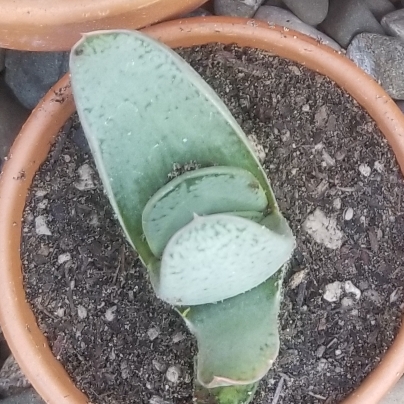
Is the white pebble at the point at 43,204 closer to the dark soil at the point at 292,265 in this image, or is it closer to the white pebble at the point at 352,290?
the dark soil at the point at 292,265

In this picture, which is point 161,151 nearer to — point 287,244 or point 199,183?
point 199,183

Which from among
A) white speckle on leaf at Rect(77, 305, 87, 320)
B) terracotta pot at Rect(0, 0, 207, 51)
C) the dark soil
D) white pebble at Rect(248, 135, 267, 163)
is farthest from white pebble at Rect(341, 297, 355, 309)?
terracotta pot at Rect(0, 0, 207, 51)

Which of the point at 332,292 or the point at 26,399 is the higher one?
the point at 332,292

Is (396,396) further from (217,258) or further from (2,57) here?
(2,57)

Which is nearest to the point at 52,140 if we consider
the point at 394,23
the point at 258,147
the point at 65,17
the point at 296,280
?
the point at 65,17

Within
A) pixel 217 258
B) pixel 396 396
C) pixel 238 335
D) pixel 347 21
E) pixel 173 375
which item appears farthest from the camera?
pixel 347 21

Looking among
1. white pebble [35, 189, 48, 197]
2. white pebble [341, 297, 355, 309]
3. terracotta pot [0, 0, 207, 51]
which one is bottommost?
white pebble [341, 297, 355, 309]

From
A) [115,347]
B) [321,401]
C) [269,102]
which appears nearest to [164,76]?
[269,102]

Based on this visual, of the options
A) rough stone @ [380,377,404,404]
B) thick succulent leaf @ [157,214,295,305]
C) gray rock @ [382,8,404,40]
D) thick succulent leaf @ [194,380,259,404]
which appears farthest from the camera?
gray rock @ [382,8,404,40]

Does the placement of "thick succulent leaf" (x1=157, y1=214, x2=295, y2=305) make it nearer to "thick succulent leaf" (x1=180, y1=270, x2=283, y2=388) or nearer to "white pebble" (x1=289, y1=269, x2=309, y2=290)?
"thick succulent leaf" (x1=180, y1=270, x2=283, y2=388)
